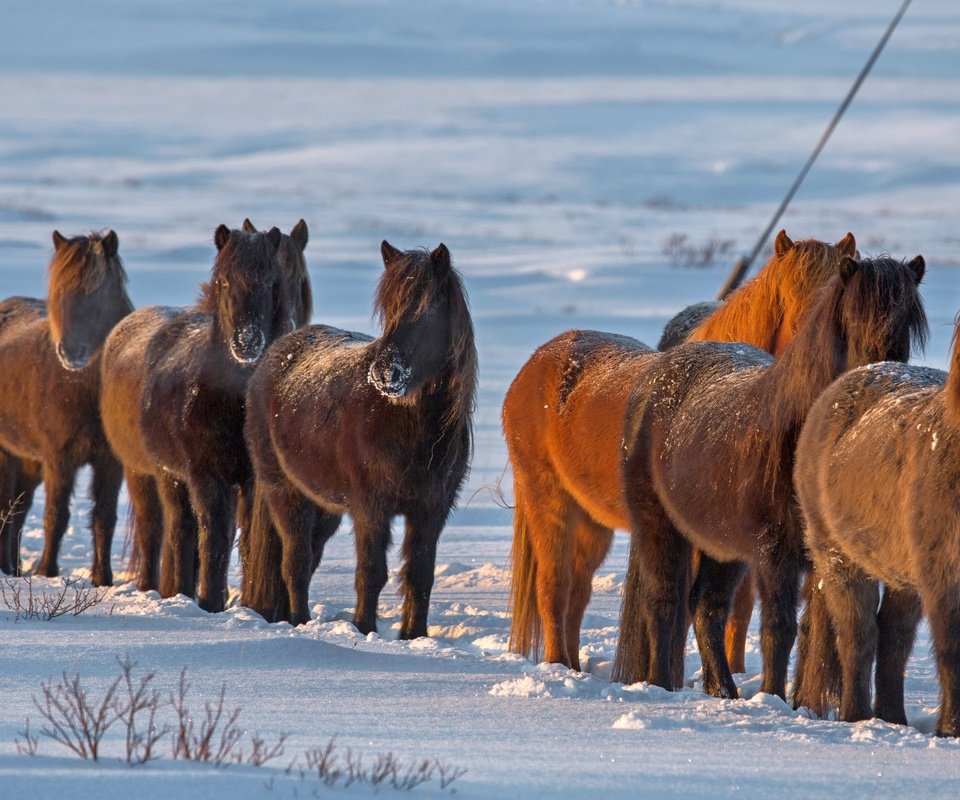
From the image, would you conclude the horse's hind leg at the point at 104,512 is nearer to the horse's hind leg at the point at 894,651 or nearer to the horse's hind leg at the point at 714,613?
the horse's hind leg at the point at 714,613

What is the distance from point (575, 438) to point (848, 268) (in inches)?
71.8

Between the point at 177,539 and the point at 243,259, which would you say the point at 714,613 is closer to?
the point at 243,259

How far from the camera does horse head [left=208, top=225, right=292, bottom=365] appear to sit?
27.9ft

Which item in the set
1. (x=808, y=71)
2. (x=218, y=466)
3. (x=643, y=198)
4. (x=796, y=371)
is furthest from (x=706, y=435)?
(x=808, y=71)

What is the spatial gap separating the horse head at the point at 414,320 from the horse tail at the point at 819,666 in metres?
2.30

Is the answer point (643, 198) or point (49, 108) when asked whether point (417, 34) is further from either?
point (643, 198)

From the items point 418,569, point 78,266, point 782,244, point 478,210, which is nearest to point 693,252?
point 478,210

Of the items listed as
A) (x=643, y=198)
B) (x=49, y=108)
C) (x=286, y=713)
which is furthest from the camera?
(x=49, y=108)

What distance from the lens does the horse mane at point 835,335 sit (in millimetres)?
6012

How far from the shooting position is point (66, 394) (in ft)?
33.0

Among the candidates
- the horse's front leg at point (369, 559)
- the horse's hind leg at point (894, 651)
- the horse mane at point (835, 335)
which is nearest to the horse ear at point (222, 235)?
the horse's front leg at point (369, 559)

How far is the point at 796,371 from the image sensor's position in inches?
241

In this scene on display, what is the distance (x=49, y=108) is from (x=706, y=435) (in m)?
85.8

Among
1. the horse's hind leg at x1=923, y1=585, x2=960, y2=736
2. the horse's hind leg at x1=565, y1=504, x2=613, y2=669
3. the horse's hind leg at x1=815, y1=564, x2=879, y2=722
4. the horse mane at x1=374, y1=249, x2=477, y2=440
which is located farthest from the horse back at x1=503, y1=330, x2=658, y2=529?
the horse's hind leg at x1=923, y1=585, x2=960, y2=736
